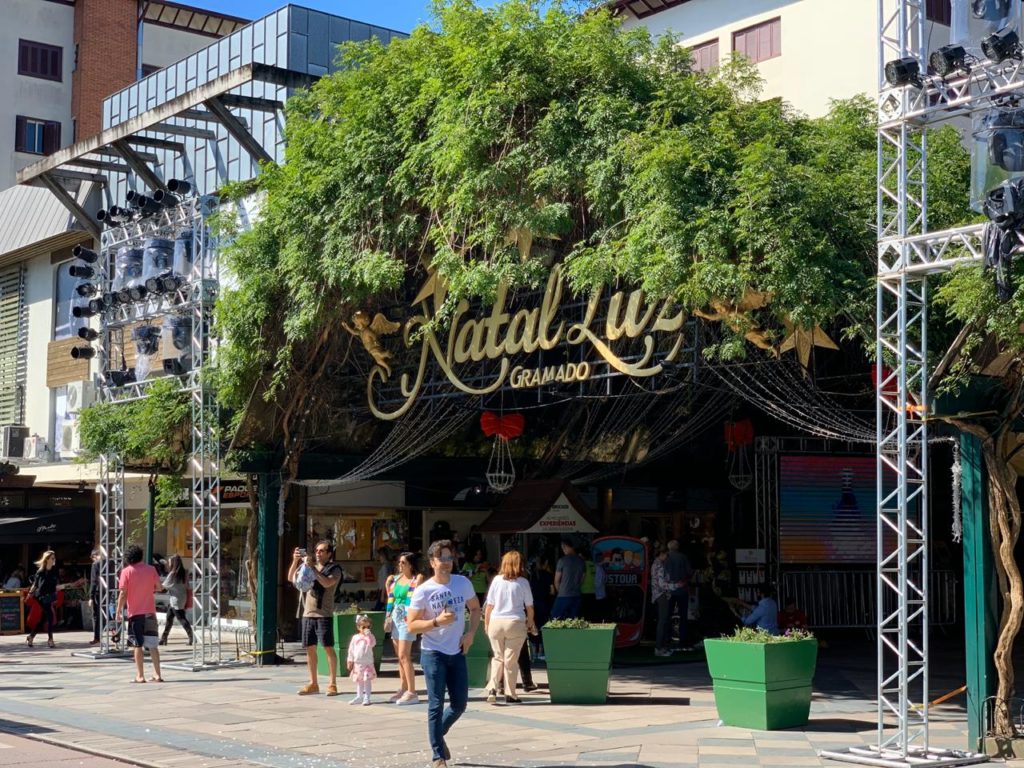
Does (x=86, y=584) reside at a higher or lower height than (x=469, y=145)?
lower

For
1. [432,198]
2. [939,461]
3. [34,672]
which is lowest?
[34,672]

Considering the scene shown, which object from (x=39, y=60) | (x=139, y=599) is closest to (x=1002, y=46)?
(x=139, y=599)

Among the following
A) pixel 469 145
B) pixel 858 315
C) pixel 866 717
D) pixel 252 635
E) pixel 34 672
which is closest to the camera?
pixel 858 315

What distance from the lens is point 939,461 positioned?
2612 cm

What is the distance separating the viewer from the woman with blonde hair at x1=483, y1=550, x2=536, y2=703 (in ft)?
48.5

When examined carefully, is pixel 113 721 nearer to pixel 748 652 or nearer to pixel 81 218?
pixel 748 652

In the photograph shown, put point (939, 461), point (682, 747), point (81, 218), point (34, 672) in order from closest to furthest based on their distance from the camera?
1. point (682, 747)
2. point (34, 672)
3. point (939, 461)
4. point (81, 218)

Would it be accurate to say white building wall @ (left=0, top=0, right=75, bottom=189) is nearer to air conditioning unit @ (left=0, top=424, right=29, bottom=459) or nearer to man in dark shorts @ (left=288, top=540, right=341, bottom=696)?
air conditioning unit @ (left=0, top=424, right=29, bottom=459)

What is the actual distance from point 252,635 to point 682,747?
12728 mm

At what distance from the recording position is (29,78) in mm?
48875

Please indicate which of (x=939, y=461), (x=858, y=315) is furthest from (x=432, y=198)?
(x=939, y=461)

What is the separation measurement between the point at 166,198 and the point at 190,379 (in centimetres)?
341

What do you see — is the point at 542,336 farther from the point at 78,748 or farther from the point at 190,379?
the point at 190,379

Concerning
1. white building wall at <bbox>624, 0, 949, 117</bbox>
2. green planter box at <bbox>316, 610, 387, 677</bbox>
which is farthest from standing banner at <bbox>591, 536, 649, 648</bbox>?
white building wall at <bbox>624, 0, 949, 117</bbox>
